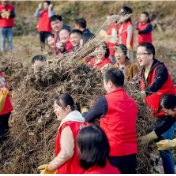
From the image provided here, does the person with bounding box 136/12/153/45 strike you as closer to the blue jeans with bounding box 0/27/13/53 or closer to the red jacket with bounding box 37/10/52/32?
the red jacket with bounding box 37/10/52/32

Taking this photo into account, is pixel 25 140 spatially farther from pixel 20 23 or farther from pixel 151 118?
pixel 20 23

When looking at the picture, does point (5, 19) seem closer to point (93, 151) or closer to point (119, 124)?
point (119, 124)

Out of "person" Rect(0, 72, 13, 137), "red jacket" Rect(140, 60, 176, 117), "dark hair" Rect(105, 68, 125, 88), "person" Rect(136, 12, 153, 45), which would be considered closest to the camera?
"dark hair" Rect(105, 68, 125, 88)

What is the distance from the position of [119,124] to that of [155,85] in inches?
47.2

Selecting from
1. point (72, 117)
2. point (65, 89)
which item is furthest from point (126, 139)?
point (65, 89)

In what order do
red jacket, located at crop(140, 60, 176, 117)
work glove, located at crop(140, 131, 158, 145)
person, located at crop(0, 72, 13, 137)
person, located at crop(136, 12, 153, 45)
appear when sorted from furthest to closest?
person, located at crop(136, 12, 153, 45)
person, located at crop(0, 72, 13, 137)
red jacket, located at crop(140, 60, 176, 117)
work glove, located at crop(140, 131, 158, 145)

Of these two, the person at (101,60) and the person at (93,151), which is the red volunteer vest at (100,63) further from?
the person at (93,151)

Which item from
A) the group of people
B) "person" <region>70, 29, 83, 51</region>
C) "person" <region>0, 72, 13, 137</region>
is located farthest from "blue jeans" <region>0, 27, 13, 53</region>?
"person" <region>0, 72, 13, 137</region>

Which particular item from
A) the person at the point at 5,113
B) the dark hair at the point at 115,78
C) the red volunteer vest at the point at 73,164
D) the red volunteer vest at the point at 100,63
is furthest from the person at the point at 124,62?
the red volunteer vest at the point at 73,164

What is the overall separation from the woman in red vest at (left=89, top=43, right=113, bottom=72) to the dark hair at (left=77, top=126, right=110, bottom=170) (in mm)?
2204

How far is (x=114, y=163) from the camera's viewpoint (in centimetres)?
330

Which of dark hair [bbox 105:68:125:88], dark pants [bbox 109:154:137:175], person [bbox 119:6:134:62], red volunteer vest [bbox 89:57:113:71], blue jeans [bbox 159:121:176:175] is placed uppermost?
person [bbox 119:6:134:62]

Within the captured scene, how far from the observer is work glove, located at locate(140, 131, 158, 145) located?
386cm

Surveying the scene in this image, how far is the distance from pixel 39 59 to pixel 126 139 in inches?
114
